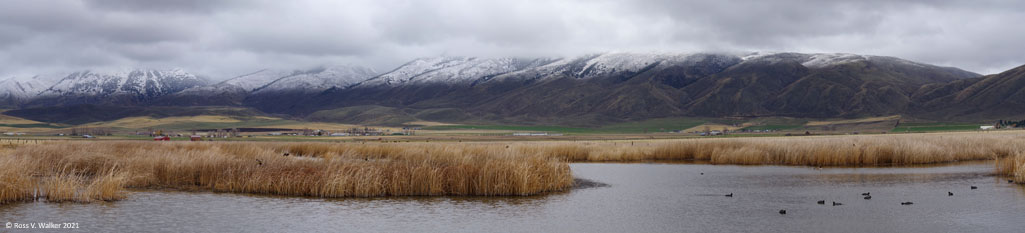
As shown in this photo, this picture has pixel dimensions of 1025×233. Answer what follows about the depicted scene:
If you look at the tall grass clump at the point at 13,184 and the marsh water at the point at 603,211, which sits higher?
the tall grass clump at the point at 13,184

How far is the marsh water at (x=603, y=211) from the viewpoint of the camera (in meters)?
23.3

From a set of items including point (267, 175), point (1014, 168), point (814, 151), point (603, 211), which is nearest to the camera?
point (603, 211)

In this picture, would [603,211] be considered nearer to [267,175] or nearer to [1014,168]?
[267,175]

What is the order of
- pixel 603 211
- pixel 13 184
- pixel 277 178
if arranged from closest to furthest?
1. pixel 13 184
2. pixel 603 211
3. pixel 277 178

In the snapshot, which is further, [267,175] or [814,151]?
[814,151]

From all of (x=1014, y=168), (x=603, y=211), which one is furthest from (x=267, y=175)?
(x=1014, y=168)

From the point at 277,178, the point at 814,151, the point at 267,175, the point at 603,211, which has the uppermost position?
the point at 814,151

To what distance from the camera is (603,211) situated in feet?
90.2

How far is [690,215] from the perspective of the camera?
2636 cm

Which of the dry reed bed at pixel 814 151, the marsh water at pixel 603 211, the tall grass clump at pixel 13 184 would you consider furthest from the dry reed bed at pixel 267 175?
the dry reed bed at pixel 814 151

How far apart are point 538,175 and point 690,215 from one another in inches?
339

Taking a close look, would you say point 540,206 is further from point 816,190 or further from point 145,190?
point 145,190

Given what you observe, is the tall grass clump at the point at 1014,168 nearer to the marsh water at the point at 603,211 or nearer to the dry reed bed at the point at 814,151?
the marsh water at the point at 603,211

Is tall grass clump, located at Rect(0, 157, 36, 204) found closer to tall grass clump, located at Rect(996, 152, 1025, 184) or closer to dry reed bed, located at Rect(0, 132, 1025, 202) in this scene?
dry reed bed, located at Rect(0, 132, 1025, 202)
